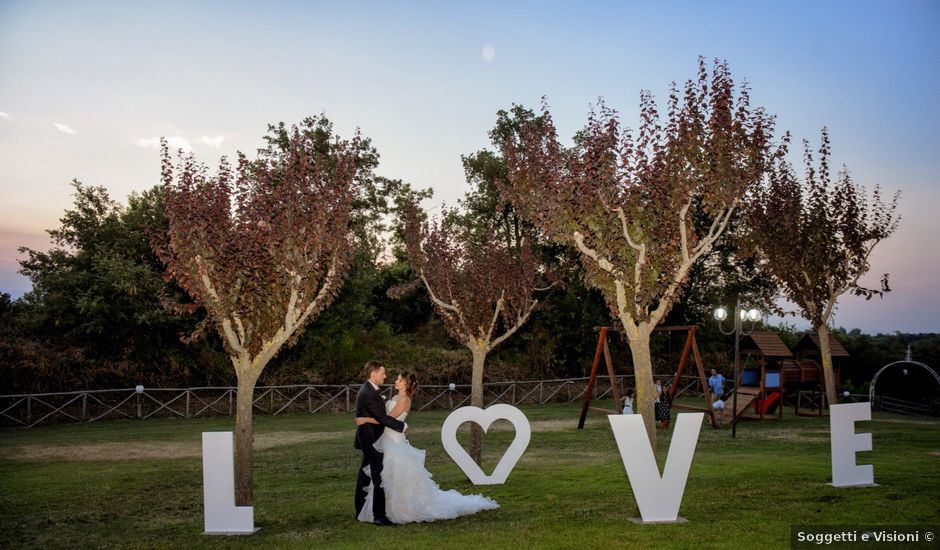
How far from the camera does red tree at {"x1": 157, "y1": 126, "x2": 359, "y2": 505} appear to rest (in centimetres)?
1032

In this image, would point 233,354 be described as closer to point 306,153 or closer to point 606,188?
point 306,153

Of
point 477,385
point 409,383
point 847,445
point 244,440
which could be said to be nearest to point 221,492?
point 244,440

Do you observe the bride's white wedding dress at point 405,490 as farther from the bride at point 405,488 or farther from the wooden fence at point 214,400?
the wooden fence at point 214,400

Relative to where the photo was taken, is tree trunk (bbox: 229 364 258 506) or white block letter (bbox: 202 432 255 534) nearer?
white block letter (bbox: 202 432 255 534)

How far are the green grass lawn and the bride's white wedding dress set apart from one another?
287 mm

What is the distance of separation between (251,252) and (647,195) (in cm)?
662

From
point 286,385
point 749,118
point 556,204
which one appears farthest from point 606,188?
point 286,385

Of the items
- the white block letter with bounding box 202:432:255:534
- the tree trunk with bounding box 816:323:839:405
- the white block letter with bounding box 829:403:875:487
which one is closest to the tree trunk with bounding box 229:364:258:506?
the white block letter with bounding box 202:432:255:534

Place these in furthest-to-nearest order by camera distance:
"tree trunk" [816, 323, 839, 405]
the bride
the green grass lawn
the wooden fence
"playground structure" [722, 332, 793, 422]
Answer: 1. the wooden fence
2. "playground structure" [722, 332, 793, 422]
3. "tree trunk" [816, 323, 839, 405]
4. the bride
5. the green grass lawn

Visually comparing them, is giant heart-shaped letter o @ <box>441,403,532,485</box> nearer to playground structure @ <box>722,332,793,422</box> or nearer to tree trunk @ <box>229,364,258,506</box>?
tree trunk @ <box>229,364,258,506</box>

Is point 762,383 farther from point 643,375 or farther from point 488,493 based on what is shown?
point 488,493

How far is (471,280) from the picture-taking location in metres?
16.4

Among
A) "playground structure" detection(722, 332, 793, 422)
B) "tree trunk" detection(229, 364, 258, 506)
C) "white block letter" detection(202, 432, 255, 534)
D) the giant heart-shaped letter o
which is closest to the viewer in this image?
"white block letter" detection(202, 432, 255, 534)

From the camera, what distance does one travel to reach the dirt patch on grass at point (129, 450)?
1653 centimetres
